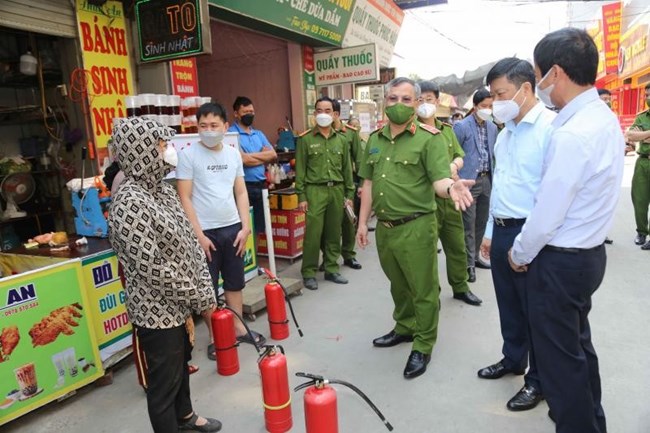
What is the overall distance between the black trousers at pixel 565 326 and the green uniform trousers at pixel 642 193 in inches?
173

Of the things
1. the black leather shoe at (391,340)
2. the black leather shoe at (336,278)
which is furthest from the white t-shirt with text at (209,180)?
the black leather shoe at (336,278)

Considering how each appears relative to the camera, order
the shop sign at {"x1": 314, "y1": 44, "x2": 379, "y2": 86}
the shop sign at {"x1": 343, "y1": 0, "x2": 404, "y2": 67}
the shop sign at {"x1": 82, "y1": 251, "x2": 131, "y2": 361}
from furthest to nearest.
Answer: the shop sign at {"x1": 343, "y1": 0, "x2": 404, "y2": 67} < the shop sign at {"x1": 314, "y1": 44, "x2": 379, "y2": 86} < the shop sign at {"x1": 82, "y1": 251, "x2": 131, "y2": 361}

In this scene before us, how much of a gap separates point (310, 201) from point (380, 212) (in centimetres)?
184

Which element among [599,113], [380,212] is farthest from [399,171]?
[599,113]

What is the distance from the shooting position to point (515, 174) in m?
2.41

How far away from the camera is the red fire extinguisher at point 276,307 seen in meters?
3.40

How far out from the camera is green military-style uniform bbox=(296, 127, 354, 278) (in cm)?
468

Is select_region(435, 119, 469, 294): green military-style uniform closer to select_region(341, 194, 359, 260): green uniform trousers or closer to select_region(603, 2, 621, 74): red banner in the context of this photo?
select_region(341, 194, 359, 260): green uniform trousers

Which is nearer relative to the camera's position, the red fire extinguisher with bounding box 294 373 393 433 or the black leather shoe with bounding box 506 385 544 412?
the red fire extinguisher with bounding box 294 373 393 433

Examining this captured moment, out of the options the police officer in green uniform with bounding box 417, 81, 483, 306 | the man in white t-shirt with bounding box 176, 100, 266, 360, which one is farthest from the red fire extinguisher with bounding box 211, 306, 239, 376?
the police officer in green uniform with bounding box 417, 81, 483, 306

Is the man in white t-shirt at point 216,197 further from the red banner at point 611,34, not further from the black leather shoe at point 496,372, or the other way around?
the red banner at point 611,34

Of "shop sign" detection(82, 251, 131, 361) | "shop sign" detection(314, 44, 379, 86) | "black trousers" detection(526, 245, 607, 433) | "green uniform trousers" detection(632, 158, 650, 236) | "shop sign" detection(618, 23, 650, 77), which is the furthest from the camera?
"shop sign" detection(618, 23, 650, 77)

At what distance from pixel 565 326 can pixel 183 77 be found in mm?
4421

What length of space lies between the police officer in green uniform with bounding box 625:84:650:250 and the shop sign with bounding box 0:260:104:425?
19.1 feet
